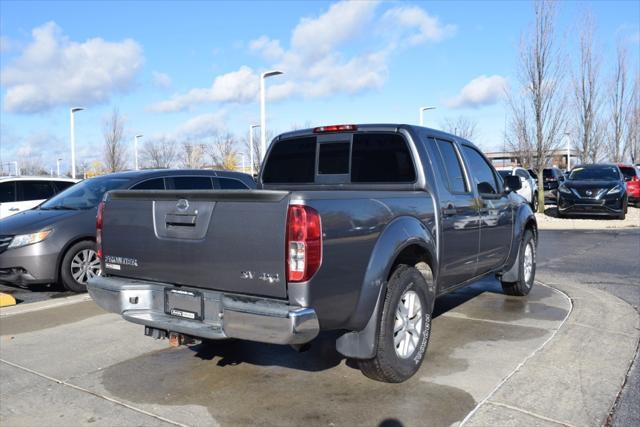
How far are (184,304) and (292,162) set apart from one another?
2290 mm

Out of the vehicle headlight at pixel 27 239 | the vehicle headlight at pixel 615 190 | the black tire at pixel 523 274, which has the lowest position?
the black tire at pixel 523 274

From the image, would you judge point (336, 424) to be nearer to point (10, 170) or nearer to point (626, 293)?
point (626, 293)

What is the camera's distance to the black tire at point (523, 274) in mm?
6714

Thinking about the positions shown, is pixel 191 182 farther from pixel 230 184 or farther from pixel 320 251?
pixel 320 251

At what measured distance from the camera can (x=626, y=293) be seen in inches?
283

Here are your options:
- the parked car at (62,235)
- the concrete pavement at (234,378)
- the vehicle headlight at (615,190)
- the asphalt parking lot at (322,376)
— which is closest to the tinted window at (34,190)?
the parked car at (62,235)

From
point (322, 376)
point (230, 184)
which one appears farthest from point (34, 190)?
point (322, 376)

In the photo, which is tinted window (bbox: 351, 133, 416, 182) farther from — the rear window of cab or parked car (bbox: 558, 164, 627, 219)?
parked car (bbox: 558, 164, 627, 219)

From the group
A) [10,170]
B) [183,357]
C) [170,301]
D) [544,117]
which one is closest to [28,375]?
[183,357]

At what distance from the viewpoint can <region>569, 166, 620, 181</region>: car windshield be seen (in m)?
17.4

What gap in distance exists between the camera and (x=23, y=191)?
1058cm

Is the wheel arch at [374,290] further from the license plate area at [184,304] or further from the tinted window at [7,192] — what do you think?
the tinted window at [7,192]

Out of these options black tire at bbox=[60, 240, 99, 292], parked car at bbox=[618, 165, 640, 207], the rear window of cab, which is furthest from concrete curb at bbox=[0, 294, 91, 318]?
parked car at bbox=[618, 165, 640, 207]

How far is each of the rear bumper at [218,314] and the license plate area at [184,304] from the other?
27 mm
